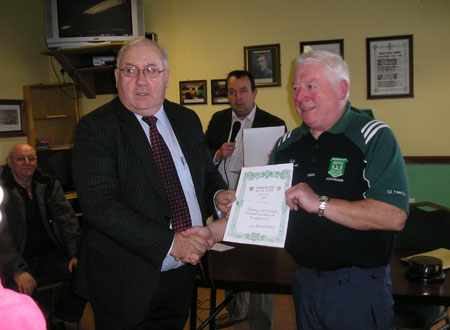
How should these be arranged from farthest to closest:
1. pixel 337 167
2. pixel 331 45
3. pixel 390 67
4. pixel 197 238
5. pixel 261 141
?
pixel 331 45
pixel 390 67
pixel 261 141
pixel 197 238
pixel 337 167

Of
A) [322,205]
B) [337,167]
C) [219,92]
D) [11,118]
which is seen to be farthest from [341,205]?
[11,118]

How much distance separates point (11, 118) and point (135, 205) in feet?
12.9

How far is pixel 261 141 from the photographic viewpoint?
3.04m

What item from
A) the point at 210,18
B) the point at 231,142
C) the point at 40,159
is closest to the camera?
the point at 231,142

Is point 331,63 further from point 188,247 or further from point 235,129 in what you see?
point 235,129

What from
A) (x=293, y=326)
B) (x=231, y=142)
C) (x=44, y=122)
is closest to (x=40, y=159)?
(x=44, y=122)

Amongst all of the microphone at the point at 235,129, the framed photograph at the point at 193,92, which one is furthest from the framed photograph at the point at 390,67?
the framed photograph at the point at 193,92

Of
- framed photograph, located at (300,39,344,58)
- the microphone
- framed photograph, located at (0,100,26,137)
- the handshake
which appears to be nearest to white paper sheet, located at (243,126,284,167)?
the microphone

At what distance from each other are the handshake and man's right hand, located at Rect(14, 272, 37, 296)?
6.15 feet

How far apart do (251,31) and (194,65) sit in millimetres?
769

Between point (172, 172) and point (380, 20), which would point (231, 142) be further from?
point (380, 20)

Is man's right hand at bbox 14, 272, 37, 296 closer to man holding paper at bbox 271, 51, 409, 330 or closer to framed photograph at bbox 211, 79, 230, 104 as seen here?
man holding paper at bbox 271, 51, 409, 330

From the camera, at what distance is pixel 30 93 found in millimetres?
5105

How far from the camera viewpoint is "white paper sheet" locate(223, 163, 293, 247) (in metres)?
1.61
